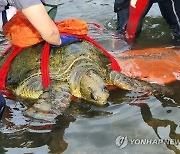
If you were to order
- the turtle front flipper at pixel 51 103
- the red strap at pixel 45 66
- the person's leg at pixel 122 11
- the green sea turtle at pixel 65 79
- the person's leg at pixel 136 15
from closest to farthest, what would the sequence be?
the turtle front flipper at pixel 51 103 < the green sea turtle at pixel 65 79 < the red strap at pixel 45 66 < the person's leg at pixel 136 15 < the person's leg at pixel 122 11

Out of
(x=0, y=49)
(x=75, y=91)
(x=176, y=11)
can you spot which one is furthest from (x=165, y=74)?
(x=0, y=49)

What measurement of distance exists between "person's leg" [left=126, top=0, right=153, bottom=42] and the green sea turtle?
1.34m

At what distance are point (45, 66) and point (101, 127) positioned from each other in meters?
0.97

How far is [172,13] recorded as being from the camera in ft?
18.9

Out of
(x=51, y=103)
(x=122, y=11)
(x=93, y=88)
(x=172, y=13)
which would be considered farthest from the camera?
(x=122, y=11)

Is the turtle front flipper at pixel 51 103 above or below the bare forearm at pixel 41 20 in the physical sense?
below

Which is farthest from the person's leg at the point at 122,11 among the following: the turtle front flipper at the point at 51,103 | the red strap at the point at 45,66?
the turtle front flipper at the point at 51,103

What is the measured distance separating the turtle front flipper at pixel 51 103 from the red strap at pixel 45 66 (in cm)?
8

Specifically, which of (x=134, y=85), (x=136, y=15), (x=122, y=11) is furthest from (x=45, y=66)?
(x=122, y=11)

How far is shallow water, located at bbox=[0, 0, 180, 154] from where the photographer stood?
3.23 meters

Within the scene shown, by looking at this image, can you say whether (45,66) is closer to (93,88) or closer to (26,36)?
(26,36)

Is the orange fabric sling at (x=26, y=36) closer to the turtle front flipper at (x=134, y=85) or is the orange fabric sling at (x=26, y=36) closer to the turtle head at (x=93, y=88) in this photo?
the turtle front flipper at (x=134, y=85)

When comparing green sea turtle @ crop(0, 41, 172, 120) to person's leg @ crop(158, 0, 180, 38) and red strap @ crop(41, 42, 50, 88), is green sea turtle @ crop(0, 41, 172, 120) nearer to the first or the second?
red strap @ crop(41, 42, 50, 88)

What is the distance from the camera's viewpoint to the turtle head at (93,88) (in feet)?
12.9
